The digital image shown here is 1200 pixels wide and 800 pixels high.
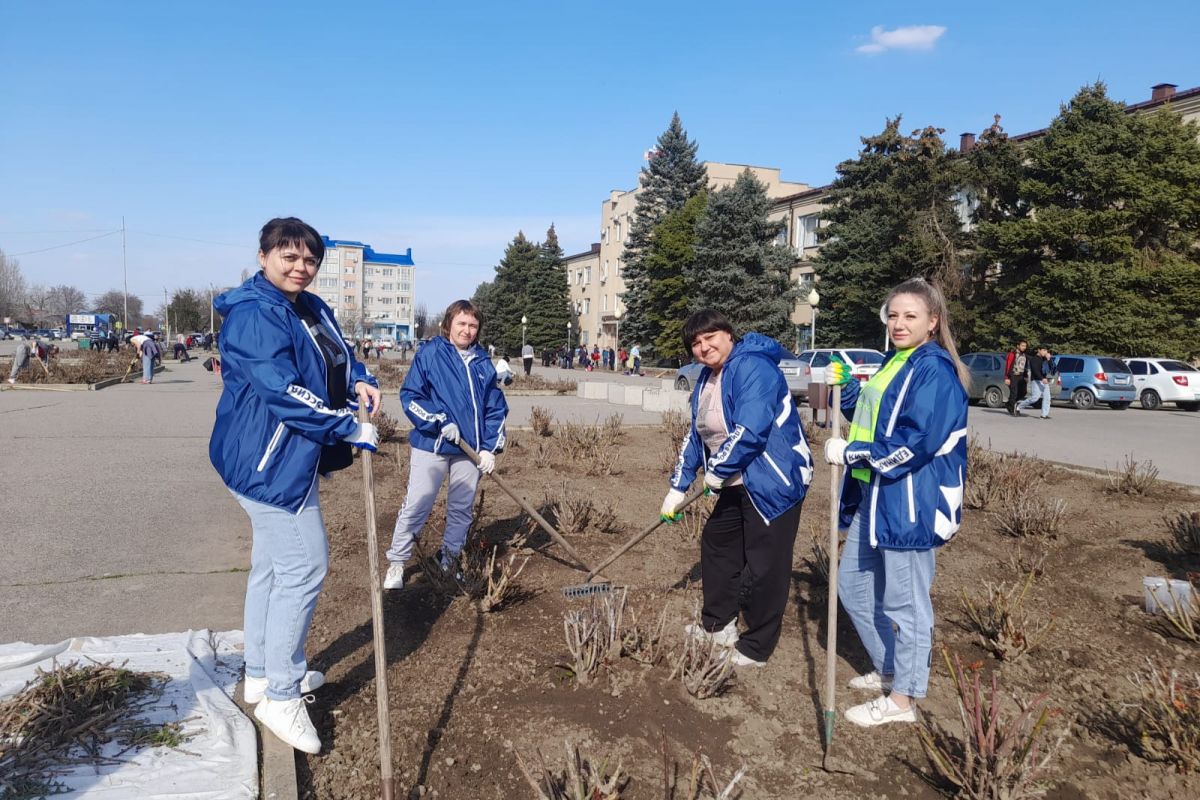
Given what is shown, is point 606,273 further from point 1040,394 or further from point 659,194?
point 1040,394

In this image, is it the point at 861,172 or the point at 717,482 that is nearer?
the point at 717,482

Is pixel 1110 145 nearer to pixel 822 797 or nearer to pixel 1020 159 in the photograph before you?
pixel 1020 159

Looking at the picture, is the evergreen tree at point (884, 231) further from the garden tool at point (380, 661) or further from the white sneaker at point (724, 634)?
the garden tool at point (380, 661)

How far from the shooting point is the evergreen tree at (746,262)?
34188 millimetres

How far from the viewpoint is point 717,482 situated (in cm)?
340

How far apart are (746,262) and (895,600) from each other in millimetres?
32823


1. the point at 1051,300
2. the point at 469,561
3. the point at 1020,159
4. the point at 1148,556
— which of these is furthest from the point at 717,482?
the point at 1020,159

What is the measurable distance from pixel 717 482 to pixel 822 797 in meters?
1.26

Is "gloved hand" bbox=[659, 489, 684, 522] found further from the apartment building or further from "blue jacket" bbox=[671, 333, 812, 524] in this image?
the apartment building

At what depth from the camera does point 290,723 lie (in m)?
2.76

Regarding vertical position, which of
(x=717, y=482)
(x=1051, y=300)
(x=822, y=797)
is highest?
(x=1051, y=300)

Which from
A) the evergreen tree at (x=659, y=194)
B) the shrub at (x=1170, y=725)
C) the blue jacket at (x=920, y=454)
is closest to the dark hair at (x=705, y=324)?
the blue jacket at (x=920, y=454)

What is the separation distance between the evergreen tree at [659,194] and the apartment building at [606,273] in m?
5.61

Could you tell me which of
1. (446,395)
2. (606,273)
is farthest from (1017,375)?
(606,273)
